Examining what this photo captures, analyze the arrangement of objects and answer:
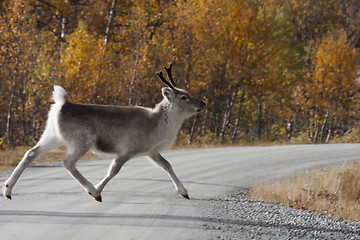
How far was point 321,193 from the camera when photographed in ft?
Result: 31.8

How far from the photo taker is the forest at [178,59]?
19781mm

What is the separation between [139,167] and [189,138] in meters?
11.5

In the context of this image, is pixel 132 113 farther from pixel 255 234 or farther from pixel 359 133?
pixel 359 133

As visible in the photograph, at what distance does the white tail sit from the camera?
19.2ft

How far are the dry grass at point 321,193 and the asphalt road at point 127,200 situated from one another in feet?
3.27

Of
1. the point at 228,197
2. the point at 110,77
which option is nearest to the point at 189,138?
the point at 110,77

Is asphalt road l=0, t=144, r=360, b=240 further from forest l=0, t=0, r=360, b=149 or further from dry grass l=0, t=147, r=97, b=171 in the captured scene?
forest l=0, t=0, r=360, b=149

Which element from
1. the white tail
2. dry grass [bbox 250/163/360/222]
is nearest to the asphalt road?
the white tail

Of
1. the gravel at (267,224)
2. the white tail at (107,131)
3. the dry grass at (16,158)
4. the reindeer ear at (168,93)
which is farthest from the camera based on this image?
the dry grass at (16,158)

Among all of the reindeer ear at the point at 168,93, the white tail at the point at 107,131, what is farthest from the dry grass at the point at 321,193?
A: the reindeer ear at the point at 168,93

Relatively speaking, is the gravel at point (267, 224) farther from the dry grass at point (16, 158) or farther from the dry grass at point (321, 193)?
the dry grass at point (16, 158)

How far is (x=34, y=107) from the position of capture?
21.0 metres

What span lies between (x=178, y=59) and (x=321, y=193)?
15.4 metres

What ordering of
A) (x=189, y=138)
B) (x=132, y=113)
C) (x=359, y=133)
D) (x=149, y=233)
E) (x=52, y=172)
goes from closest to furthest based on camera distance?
(x=149, y=233) < (x=132, y=113) < (x=52, y=172) < (x=189, y=138) < (x=359, y=133)
